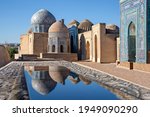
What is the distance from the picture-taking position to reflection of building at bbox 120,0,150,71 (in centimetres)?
1029

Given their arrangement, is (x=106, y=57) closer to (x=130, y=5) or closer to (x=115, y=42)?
(x=115, y=42)

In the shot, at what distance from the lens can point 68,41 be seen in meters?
23.5

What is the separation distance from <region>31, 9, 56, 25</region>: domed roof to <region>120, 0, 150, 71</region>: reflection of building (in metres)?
15.4

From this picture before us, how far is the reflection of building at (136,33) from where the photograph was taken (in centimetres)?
1029

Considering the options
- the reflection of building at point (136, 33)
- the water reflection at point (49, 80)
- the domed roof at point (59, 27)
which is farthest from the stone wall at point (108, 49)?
the water reflection at point (49, 80)

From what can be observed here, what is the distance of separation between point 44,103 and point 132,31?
9654mm

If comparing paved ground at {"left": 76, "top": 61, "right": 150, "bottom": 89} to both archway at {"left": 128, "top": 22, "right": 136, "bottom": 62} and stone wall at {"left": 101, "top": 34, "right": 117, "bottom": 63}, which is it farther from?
stone wall at {"left": 101, "top": 34, "right": 117, "bottom": 63}

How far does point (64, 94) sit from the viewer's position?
15.8ft

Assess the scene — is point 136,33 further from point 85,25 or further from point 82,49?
point 85,25

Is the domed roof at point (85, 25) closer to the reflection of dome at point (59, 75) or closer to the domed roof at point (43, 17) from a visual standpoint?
the domed roof at point (43, 17)

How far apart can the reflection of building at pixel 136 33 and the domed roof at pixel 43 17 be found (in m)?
15.4

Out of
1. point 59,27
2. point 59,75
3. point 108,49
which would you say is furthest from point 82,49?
point 59,75

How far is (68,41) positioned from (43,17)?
18.2ft

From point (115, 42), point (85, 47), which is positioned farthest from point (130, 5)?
point (85, 47)
